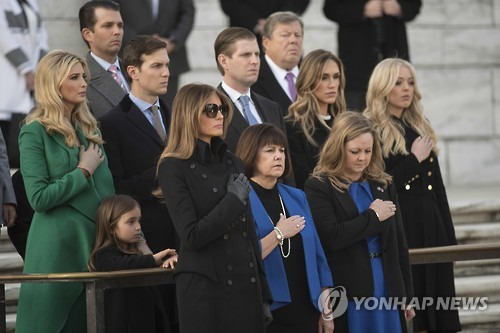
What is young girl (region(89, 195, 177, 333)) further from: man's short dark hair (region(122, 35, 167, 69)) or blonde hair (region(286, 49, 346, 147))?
blonde hair (region(286, 49, 346, 147))

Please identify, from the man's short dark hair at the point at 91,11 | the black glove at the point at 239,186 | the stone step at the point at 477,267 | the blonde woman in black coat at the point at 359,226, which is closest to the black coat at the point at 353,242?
the blonde woman in black coat at the point at 359,226

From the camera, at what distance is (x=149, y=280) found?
23.0 feet

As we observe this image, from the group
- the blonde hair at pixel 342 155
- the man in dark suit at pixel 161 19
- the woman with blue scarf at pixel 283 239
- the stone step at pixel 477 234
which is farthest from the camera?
the man in dark suit at pixel 161 19

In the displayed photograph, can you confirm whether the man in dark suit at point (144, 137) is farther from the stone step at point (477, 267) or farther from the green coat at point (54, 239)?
the stone step at point (477, 267)

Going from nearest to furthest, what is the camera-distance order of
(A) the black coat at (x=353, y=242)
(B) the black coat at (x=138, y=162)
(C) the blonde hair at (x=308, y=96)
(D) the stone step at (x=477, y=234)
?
(A) the black coat at (x=353, y=242)
(B) the black coat at (x=138, y=162)
(C) the blonde hair at (x=308, y=96)
(D) the stone step at (x=477, y=234)

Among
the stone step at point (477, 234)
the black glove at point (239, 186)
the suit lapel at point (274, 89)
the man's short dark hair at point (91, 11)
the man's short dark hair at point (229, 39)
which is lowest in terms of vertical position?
the stone step at point (477, 234)

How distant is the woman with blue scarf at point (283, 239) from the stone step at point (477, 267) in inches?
132

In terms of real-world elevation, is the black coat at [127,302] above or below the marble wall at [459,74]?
below

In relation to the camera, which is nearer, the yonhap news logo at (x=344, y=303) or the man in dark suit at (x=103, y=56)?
the yonhap news logo at (x=344, y=303)

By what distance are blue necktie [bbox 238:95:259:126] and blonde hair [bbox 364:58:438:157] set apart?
2.66 ft

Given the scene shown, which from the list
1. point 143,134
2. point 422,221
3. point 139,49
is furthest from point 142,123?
point 422,221

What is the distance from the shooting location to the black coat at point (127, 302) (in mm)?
7258

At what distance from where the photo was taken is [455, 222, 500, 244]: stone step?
10688 mm

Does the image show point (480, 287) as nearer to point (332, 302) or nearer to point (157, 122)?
point (332, 302)
